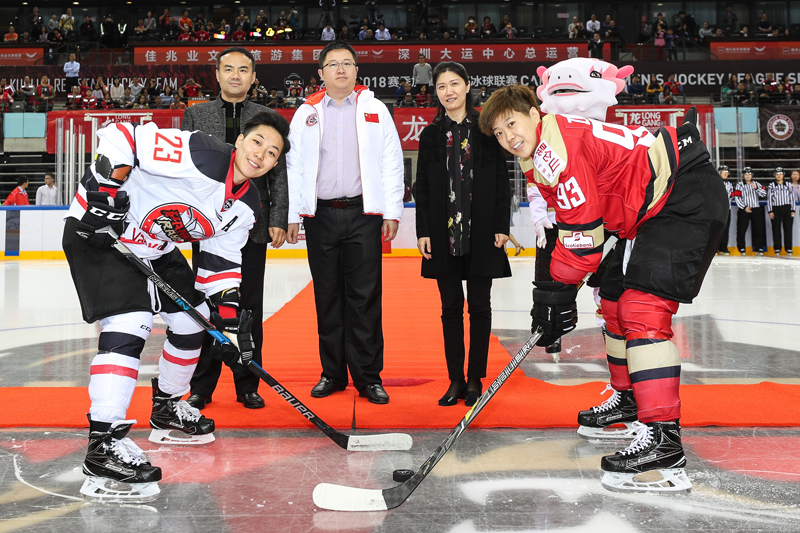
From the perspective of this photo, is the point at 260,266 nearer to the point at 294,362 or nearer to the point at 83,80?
the point at 294,362

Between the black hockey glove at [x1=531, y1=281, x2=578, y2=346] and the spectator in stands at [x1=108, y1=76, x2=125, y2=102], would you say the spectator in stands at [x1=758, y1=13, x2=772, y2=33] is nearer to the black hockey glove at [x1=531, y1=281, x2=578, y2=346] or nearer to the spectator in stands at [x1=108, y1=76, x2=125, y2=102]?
the spectator in stands at [x1=108, y1=76, x2=125, y2=102]

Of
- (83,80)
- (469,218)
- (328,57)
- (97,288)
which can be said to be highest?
(83,80)

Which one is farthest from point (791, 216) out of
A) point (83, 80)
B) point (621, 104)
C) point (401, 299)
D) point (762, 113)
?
point (83, 80)

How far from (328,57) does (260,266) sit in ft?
3.32

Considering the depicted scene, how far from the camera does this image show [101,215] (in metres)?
2.03

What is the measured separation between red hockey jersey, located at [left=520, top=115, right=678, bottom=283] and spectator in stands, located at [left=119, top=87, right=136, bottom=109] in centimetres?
1386

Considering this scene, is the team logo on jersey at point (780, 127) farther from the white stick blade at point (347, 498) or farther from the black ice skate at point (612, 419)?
the white stick blade at point (347, 498)

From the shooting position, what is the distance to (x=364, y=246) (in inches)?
120

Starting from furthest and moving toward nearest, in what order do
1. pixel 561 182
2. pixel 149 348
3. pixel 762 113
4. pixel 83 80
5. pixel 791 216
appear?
1. pixel 83 80
2. pixel 762 113
3. pixel 791 216
4. pixel 149 348
5. pixel 561 182

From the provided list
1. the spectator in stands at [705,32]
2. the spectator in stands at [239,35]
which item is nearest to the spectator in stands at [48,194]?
the spectator in stands at [239,35]

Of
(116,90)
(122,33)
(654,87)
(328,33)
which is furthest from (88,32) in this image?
(654,87)

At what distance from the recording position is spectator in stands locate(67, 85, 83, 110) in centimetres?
1445

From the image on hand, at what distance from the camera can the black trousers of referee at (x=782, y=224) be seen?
39.2 feet

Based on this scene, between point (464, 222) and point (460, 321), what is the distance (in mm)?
439
